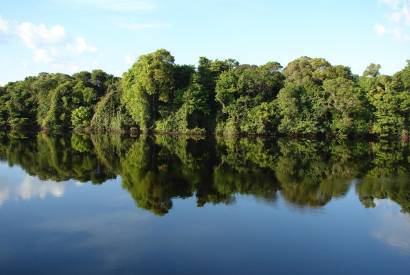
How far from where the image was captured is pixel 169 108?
61812 mm

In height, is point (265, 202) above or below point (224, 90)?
below

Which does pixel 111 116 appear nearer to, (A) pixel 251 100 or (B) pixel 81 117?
(B) pixel 81 117

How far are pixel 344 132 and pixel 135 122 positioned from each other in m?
32.1

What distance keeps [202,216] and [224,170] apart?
36.7 ft

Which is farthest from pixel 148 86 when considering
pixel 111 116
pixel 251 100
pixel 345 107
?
pixel 345 107

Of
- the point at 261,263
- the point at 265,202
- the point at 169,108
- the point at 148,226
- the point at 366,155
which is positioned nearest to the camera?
the point at 261,263

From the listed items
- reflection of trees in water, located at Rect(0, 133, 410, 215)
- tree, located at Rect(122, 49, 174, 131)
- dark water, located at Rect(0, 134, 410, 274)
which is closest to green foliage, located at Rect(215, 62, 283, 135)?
tree, located at Rect(122, 49, 174, 131)

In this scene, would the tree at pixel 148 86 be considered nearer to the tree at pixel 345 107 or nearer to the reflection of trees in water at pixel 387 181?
the tree at pixel 345 107

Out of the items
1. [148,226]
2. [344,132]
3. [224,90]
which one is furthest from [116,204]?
[344,132]

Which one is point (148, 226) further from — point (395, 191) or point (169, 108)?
point (169, 108)

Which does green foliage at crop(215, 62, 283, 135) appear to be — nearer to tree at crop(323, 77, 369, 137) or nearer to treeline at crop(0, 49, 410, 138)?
treeline at crop(0, 49, 410, 138)

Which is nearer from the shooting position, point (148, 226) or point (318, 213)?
point (148, 226)

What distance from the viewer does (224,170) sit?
95.4 feet

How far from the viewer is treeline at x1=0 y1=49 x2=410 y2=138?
56.3m
